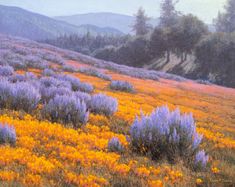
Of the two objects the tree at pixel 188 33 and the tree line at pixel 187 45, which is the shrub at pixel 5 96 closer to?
the tree line at pixel 187 45

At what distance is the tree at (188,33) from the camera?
66.6 m

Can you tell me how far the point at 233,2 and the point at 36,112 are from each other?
292ft

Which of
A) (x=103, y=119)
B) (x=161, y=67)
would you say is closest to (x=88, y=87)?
(x=103, y=119)

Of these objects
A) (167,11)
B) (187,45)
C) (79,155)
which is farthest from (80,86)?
(167,11)

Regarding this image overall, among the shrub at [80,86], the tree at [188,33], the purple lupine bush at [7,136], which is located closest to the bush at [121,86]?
the shrub at [80,86]

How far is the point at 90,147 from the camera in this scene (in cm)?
650

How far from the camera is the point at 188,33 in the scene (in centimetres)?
6700

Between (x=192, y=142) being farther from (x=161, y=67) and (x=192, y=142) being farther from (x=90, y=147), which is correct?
(x=161, y=67)

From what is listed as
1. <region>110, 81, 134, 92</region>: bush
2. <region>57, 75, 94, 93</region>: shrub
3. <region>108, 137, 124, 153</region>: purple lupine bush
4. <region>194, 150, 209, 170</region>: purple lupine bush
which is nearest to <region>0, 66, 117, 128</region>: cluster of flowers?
<region>108, 137, 124, 153</region>: purple lupine bush

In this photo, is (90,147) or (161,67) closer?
(90,147)

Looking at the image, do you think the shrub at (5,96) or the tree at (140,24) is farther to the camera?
the tree at (140,24)

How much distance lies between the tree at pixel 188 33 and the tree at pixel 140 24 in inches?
1084

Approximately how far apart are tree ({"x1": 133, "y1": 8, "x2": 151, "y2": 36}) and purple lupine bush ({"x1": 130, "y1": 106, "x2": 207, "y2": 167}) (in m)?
91.1

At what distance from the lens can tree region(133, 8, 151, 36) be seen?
3782 inches
